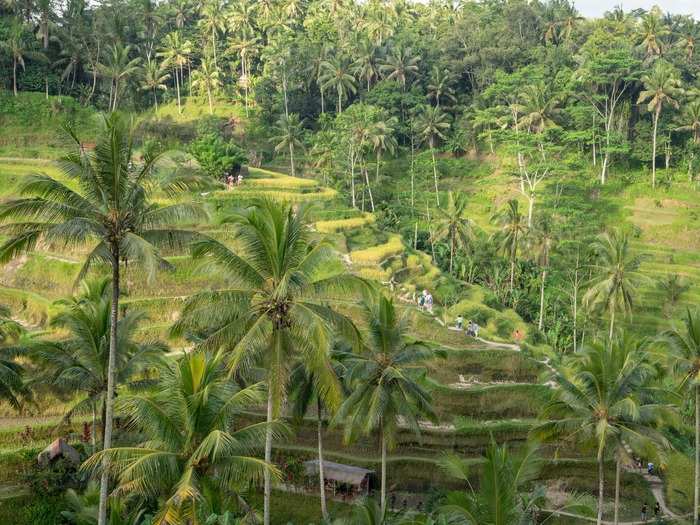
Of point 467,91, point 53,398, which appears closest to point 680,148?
point 467,91

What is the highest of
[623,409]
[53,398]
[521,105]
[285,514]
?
[521,105]

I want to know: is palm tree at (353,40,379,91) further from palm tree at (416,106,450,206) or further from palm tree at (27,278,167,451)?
palm tree at (27,278,167,451)

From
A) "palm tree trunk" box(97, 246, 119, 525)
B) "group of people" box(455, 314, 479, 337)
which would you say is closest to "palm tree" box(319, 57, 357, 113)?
"group of people" box(455, 314, 479, 337)

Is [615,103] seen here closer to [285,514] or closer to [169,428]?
[285,514]

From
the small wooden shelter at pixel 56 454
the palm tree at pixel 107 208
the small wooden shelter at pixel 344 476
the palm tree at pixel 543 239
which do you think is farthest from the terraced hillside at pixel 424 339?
the palm tree at pixel 107 208

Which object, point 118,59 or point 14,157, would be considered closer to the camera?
point 14,157

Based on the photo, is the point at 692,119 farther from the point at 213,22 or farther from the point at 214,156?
the point at 213,22

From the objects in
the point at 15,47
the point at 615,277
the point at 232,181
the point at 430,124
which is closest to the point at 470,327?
the point at 615,277
